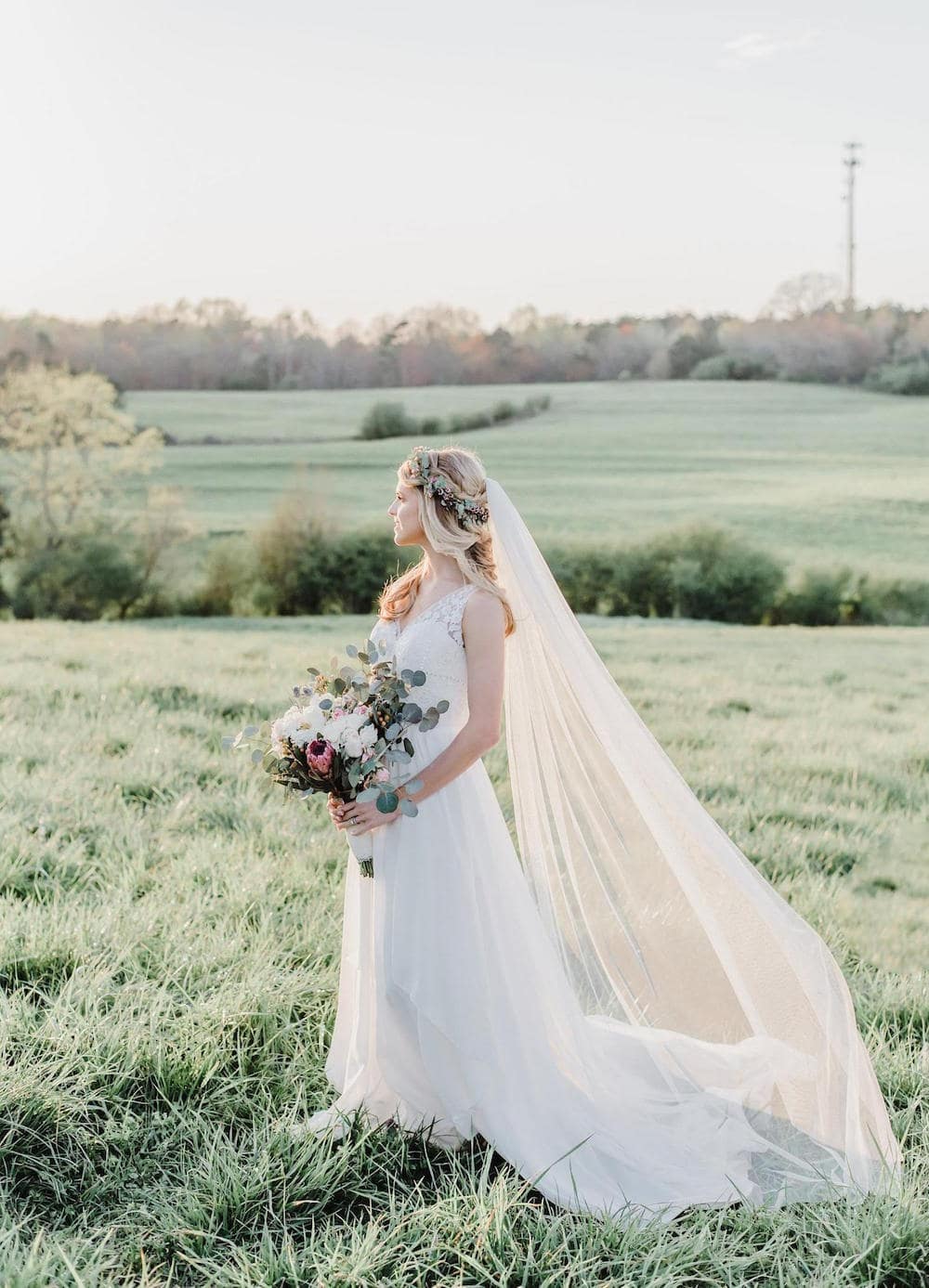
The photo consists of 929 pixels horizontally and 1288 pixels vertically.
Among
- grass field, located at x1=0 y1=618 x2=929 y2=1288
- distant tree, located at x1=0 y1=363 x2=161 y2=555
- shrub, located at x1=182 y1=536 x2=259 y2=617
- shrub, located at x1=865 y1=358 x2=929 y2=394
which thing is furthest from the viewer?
shrub, located at x1=865 y1=358 x2=929 y2=394

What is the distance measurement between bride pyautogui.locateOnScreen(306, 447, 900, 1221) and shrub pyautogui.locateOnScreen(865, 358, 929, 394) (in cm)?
1473

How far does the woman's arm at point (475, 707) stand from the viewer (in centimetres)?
300

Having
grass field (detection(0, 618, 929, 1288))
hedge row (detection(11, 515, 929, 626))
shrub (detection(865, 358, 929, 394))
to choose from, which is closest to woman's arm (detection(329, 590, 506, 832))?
grass field (detection(0, 618, 929, 1288))

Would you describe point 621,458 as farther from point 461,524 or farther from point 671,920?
point 461,524

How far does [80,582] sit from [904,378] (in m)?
12.3

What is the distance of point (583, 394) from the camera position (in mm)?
17047

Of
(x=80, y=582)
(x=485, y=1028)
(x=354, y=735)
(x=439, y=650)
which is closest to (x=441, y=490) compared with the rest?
(x=439, y=650)

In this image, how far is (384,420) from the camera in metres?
16.9

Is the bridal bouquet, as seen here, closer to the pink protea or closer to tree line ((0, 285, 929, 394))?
the pink protea

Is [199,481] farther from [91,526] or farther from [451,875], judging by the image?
[451,875]

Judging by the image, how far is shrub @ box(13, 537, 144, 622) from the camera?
14922mm

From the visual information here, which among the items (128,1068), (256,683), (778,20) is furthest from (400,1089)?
(778,20)

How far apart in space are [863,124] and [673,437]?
16.1 feet

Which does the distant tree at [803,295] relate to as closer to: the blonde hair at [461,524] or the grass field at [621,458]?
the grass field at [621,458]
